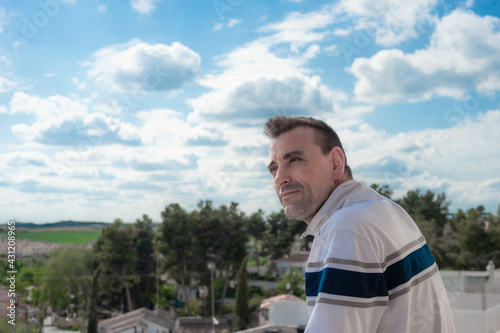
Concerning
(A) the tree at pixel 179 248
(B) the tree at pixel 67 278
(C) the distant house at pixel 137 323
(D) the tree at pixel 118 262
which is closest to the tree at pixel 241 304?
(C) the distant house at pixel 137 323

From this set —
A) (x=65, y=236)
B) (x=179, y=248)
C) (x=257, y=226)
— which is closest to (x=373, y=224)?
(x=179, y=248)

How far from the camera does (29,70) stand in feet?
140

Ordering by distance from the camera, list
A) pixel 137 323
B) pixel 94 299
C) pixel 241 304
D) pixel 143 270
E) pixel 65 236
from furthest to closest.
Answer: pixel 65 236
pixel 143 270
pixel 94 299
pixel 137 323
pixel 241 304

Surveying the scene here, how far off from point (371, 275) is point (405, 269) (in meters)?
0.08

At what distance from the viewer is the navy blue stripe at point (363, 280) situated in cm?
69

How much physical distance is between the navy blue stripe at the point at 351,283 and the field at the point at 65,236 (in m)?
27.3

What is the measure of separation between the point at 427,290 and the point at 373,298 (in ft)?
0.44

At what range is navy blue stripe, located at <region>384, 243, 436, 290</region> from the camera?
74 cm

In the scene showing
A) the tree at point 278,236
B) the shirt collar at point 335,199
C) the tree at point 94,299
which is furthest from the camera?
the tree at point 278,236

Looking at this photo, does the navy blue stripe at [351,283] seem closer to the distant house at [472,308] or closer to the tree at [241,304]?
the distant house at [472,308]

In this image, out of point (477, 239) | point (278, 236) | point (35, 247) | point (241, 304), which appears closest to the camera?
point (477, 239)

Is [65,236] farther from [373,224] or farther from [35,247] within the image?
[373,224]

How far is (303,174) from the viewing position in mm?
903

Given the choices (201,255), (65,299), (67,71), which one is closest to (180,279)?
(201,255)
